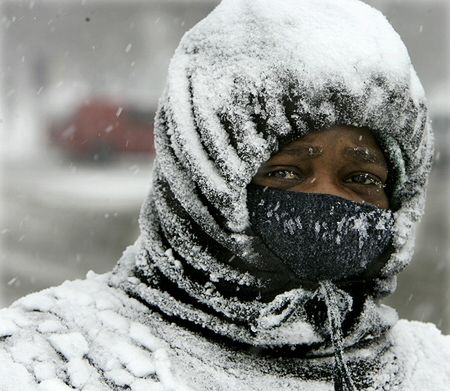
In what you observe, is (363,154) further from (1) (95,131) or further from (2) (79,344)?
(1) (95,131)

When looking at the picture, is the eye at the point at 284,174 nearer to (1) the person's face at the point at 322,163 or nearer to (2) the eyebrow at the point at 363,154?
(1) the person's face at the point at 322,163

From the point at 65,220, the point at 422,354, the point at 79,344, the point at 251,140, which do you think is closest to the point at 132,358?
the point at 79,344

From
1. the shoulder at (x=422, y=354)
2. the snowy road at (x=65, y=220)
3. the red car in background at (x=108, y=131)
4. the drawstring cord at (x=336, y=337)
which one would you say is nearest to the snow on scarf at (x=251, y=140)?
the drawstring cord at (x=336, y=337)

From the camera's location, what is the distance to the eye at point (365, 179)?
2012 mm

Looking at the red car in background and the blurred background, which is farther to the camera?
the red car in background

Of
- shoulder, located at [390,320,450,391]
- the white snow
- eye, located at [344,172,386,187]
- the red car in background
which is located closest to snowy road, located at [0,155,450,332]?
the red car in background

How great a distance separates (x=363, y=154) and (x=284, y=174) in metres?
0.23

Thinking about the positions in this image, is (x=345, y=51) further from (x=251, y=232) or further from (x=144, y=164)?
(x=144, y=164)

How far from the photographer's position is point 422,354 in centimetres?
211

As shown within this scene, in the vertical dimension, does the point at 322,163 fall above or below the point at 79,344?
above

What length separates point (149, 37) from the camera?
20859 millimetres

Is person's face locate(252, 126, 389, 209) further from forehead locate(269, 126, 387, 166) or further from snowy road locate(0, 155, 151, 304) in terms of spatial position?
snowy road locate(0, 155, 151, 304)

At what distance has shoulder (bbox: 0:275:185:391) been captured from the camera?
1.63 m

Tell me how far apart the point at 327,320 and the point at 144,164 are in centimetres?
1438
